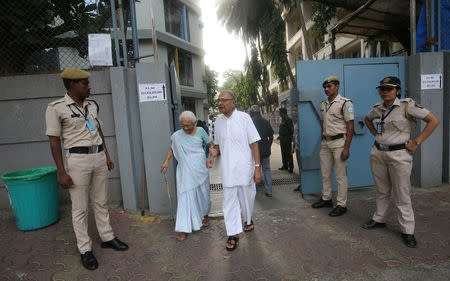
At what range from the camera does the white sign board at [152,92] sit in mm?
4164

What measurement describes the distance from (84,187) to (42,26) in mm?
3559

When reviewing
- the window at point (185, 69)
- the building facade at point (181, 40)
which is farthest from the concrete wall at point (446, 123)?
the window at point (185, 69)

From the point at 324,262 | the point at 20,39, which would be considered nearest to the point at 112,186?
the point at 20,39

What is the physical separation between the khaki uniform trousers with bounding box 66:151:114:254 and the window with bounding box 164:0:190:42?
1619cm

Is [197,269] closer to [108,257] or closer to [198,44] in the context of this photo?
[108,257]

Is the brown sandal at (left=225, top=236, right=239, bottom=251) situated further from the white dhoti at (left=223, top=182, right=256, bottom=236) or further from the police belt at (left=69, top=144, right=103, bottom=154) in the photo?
the police belt at (left=69, top=144, right=103, bottom=154)

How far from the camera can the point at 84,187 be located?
9.48 ft

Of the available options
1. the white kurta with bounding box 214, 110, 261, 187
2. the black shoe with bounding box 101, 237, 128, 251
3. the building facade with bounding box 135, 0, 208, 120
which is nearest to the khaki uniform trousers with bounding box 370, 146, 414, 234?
the white kurta with bounding box 214, 110, 261, 187

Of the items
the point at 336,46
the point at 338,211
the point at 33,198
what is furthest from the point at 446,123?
the point at 336,46

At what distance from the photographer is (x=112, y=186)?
15.0ft

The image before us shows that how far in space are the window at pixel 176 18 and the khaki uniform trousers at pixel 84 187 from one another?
1619 centimetres

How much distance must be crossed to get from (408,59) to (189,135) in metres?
4.31

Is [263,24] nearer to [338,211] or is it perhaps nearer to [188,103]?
[188,103]

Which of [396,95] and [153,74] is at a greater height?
[153,74]
